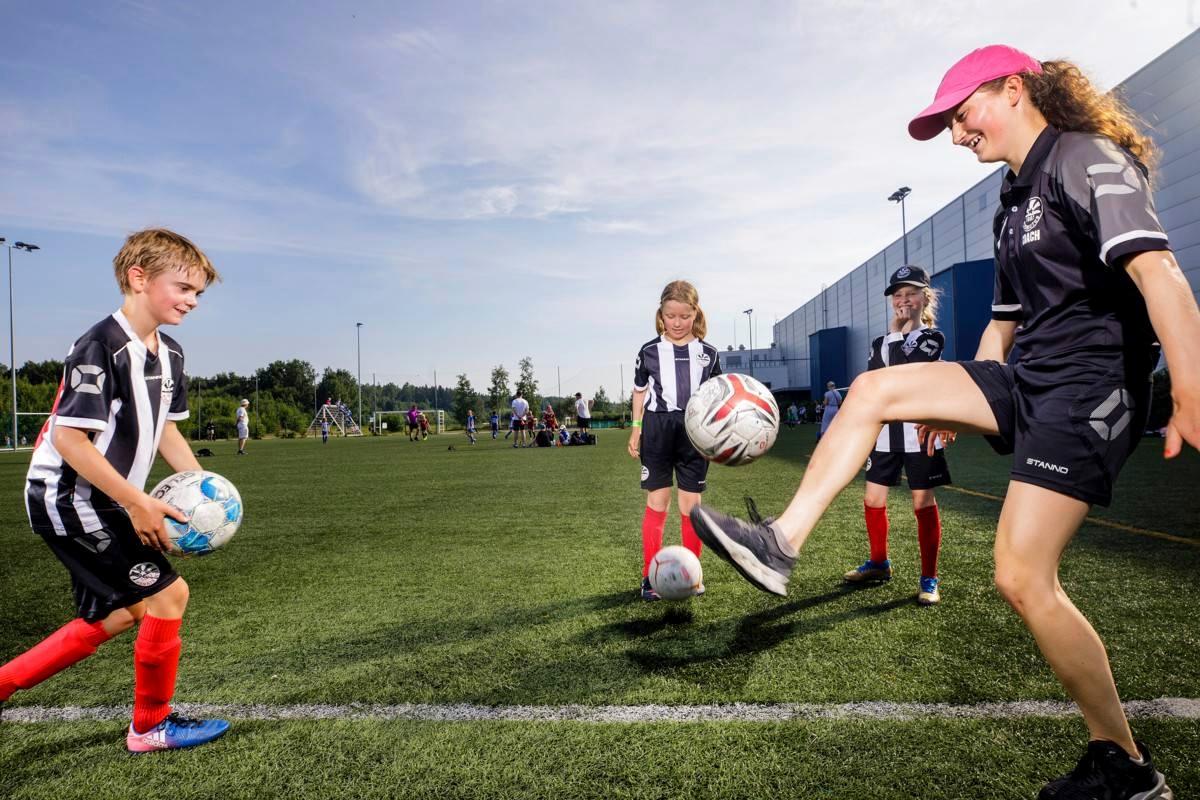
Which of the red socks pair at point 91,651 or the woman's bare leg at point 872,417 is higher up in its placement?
the woman's bare leg at point 872,417

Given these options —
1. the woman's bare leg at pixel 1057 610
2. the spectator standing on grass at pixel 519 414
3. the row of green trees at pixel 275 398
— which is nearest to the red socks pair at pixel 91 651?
the woman's bare leg at pixel 1057 610

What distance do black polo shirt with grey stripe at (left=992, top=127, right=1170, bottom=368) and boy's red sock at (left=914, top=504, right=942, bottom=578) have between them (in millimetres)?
2465

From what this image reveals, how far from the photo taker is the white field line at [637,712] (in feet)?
8.80

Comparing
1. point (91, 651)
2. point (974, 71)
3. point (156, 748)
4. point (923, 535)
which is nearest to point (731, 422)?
point (974, 71)

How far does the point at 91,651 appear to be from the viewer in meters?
2.75

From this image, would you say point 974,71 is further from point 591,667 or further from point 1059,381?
point 591,667

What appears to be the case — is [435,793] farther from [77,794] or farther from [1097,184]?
[1097,184]

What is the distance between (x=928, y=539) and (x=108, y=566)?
4.43 m

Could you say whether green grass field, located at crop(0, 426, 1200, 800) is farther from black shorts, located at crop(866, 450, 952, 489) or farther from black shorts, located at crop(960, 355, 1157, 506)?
black shorts, located at crop(960, 355, 1157, 506)

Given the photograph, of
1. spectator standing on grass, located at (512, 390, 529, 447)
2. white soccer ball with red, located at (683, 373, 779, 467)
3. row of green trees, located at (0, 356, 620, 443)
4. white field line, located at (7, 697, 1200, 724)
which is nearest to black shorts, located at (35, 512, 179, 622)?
white field line, located at (7, 697, 1200, 724)

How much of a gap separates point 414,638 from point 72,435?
6.69 ft

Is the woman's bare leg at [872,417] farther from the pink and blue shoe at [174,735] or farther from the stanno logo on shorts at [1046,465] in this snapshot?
the pink and blue shoe at [174,735]

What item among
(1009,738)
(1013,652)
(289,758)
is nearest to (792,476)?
(1013,652)

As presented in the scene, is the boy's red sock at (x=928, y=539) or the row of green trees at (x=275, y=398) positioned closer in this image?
the boy's red sock at (x=928, y=539)
